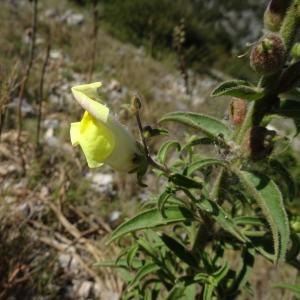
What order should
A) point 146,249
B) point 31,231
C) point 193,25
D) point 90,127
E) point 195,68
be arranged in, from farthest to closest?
point 193,25, point 195,68, point 31,231, point 146,249, point 90,127

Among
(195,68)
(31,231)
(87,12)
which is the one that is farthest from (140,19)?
(31,231)

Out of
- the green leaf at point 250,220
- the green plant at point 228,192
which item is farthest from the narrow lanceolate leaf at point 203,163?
the green leaf at point 250,220

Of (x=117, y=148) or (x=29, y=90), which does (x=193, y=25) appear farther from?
(x=117, y=148)

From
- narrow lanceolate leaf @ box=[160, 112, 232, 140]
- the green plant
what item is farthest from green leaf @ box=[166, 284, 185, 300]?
narrow lanceolate leaf @ box=[160, 112, 232, 140]

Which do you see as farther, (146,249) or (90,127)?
(146,249)

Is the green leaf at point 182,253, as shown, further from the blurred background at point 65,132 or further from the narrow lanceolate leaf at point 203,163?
the blurred background at point 65,132

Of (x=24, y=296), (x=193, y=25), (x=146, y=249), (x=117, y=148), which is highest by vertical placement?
(x=117, y=148)

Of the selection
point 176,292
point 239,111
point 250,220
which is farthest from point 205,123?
point 176,292

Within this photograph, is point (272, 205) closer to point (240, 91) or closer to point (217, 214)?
point (217, 214)
